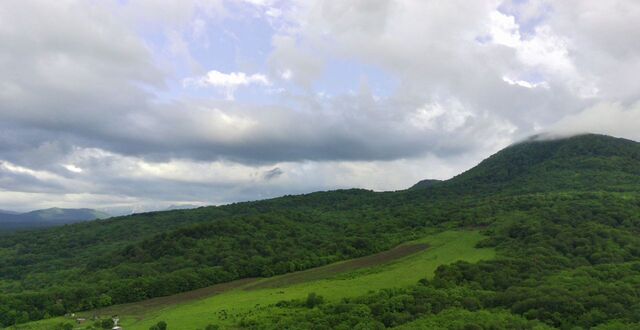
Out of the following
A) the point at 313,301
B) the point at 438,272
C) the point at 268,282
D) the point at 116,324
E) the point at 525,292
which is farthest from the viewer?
the point at 268,282

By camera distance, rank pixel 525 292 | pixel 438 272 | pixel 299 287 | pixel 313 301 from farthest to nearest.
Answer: pixel 299 287
pixel 438 272
pixel 313 301
pixel 525 292

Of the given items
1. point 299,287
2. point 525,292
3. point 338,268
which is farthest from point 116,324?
point 525,292

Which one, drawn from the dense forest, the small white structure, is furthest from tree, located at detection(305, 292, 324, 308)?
the small white structure

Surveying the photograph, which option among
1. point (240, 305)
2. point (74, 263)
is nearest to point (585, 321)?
point (240, 305)

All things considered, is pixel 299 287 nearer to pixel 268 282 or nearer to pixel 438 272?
pixel 268 282

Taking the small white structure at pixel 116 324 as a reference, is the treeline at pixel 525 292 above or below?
above

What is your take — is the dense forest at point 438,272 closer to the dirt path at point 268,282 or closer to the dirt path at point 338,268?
the dirt path at point 268,282

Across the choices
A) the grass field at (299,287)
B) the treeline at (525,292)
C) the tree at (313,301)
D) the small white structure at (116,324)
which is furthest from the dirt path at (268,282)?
the tree at (313,301)

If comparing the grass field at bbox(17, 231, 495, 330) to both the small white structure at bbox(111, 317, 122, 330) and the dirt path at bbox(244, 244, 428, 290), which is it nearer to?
the dirt path at bbox(244, 244, 428, 290)

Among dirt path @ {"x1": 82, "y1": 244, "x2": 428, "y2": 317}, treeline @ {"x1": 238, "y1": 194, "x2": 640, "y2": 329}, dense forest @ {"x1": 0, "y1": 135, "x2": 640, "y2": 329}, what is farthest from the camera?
dirt path @ {"x1": 82, "y1": 244, "x2": 428, "y2": 317}
